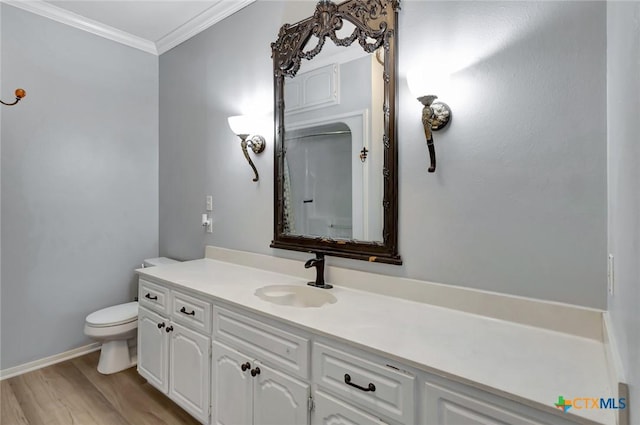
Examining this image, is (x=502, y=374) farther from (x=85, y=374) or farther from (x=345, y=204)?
(x=85, y=374)

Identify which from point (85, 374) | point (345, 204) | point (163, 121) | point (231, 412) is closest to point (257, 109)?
point (345, 204)

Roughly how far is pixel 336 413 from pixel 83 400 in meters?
1.90

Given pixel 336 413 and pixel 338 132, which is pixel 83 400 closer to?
pixel 336 413

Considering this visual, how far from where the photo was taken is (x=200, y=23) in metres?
2.63

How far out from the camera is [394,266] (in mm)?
1616

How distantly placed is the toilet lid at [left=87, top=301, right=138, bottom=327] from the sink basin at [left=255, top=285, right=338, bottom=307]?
1.35m

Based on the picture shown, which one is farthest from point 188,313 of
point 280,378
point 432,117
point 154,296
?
point 432,117

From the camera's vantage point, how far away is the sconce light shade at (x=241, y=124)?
7.15ft

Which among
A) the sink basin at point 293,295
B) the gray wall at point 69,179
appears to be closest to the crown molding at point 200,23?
the gray wall at point 69,179

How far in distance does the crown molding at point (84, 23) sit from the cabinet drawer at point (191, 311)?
92.2 inches

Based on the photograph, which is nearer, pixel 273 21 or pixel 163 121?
pixel 273 21

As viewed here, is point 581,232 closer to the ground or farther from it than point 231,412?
farther from it

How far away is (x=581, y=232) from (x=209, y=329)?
5.48 ft

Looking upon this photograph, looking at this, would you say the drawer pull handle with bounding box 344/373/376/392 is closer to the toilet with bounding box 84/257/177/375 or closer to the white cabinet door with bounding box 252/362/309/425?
the white cabinet door with bounding box 252/362/309/425
